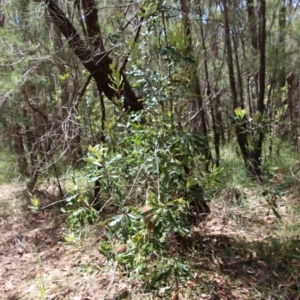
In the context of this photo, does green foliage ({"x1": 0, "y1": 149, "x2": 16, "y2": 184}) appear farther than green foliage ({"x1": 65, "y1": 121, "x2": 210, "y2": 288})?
Yes

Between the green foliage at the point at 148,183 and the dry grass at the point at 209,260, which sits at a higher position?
the green foliage at the point at 148,183

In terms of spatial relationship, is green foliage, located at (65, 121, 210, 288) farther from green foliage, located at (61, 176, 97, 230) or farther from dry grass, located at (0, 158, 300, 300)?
dry grass, located at (0, 158, 300, 300)

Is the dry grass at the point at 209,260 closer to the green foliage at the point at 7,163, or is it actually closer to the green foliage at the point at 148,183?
the green foliage at the point at 148,183

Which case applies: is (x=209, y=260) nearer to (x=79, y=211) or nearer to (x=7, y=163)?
(x=79, y=211)

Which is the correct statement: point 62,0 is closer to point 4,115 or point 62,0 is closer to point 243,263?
point 4,115

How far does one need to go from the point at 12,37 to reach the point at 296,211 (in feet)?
10.8

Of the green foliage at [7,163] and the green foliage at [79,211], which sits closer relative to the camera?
the green foliage at [79,211]

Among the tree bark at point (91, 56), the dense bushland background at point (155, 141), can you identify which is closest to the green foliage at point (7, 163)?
the dense bushland background at point (155, 141)

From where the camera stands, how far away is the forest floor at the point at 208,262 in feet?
7.58

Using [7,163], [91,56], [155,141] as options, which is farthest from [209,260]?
[7,163]

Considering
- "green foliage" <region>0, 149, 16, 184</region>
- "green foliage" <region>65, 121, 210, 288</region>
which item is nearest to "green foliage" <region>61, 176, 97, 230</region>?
"green foliage" <region>65, 121, 210, 288</region>

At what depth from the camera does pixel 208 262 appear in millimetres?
2609

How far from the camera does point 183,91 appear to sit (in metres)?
2.25

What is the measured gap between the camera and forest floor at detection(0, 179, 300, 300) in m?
2.31
